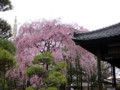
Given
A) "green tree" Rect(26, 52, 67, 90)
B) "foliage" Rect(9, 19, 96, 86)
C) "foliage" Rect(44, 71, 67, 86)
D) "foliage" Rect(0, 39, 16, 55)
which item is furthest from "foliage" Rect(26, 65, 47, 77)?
"foliage" Rect(9, 19, 96, 86)

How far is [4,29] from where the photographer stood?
17.4 feet

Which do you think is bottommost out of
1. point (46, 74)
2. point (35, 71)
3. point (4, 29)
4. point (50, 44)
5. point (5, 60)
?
point (46, 74)

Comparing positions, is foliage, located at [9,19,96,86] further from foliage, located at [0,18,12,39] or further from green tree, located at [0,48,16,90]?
green tree, located at [0,48,16,90]

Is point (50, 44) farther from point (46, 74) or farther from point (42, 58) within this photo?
point (46, 74)

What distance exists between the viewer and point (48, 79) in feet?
18.1

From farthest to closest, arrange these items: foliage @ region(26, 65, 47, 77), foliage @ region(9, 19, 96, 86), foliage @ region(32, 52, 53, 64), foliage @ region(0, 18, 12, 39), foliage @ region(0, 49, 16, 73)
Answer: foliage @ region(9, 19, 96, 86), foliage @ region(32, 52, 53, 64), foliage @ region(26, 65, 47, 77), foliage @ region(0, 18, 12, 39), foliage @ region(0, 49, 16, 73)

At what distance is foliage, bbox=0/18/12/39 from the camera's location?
5.25 meters

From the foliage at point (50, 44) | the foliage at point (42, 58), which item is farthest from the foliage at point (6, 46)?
the foliage at point (50, 44)

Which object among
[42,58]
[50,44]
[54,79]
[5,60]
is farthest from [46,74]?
[50,44]

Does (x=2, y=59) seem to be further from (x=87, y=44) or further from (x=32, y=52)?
(x=32, y=52)

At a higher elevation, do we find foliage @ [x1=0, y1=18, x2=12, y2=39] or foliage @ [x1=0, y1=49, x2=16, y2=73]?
Answer: foliage @ [x1=0, y1=18, x2=12, y2=39]

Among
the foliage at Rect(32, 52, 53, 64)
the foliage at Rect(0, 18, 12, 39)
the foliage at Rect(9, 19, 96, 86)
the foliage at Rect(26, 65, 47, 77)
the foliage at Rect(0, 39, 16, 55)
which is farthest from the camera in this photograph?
the foliage at Rect(9, 19, 96, 86)

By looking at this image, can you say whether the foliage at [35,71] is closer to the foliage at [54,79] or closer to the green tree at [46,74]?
the green tree at [46,74]

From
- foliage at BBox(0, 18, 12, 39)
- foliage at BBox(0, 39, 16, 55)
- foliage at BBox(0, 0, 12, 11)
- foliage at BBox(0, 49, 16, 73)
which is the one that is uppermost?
foliage at BBox(0, 0, 12, 11)
